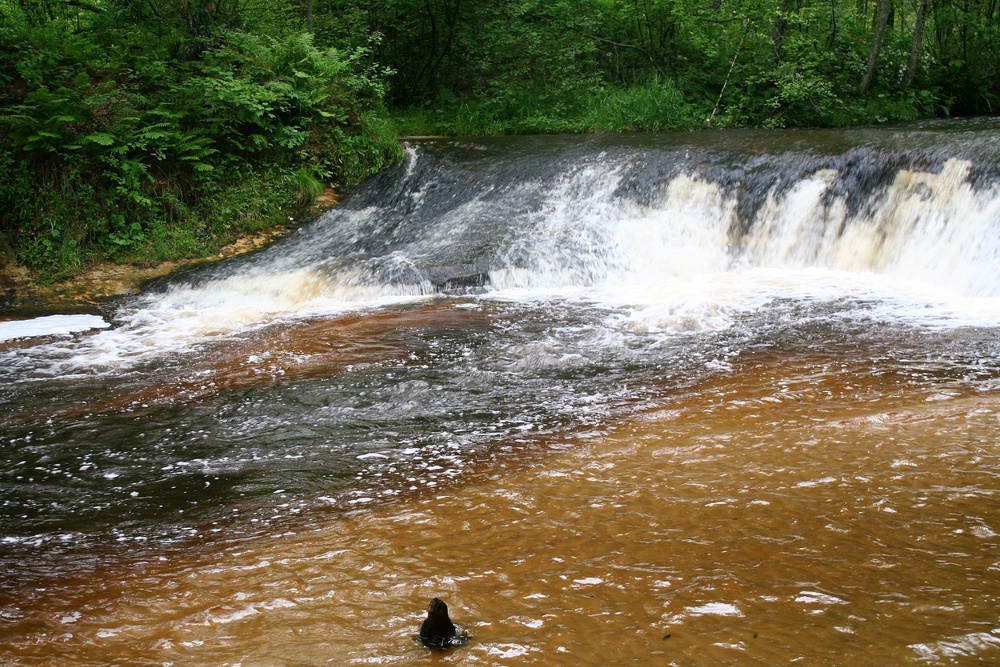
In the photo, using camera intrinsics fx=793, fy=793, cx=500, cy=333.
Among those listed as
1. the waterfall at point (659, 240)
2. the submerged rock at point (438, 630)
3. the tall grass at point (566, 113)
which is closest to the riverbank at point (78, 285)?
the waterfall at point (659, 240)

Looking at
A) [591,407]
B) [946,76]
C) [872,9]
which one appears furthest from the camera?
[872,9]

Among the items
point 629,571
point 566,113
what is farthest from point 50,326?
point 566,113

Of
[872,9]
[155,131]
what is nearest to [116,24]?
[155,131]

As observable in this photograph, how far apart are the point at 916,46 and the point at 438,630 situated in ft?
61.0

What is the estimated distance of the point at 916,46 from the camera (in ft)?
56.9

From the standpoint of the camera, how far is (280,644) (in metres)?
3.18

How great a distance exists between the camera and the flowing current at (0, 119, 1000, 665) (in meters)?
3.28

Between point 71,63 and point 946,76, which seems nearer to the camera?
point 71,63

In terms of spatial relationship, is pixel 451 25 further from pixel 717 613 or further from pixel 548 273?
pixel 717 613

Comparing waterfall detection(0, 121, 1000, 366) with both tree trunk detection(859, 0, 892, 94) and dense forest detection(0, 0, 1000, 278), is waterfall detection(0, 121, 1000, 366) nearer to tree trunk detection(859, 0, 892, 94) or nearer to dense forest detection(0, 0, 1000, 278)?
dense forest detection(0, 0, 1000, 278)

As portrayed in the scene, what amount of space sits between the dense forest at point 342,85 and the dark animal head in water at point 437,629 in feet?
34.3

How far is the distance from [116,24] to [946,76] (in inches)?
687

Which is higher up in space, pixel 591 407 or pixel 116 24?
pixel 116 24

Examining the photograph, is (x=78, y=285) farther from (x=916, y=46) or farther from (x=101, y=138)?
(x=916, y=46)
